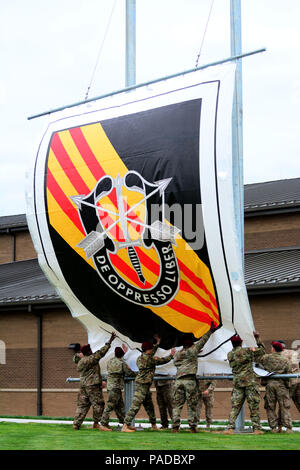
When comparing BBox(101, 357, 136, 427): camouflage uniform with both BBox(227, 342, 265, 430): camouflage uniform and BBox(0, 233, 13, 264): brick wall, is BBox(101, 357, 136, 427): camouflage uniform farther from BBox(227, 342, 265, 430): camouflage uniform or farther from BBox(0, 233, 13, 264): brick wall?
BBox(0, 233, 13, 264): brick wall

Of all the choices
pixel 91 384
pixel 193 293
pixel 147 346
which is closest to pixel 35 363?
pixel 91 384

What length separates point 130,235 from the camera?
1557 centimetres

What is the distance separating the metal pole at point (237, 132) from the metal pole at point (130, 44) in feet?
7.27

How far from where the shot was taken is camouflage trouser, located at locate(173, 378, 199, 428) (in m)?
15.5

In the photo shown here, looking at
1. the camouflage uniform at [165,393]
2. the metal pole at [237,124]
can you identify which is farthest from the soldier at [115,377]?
the metal pole at [237,124]

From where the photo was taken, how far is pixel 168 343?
1609cm

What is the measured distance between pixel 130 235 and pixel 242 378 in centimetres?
319

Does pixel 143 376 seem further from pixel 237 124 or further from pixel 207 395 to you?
pixel 237 124

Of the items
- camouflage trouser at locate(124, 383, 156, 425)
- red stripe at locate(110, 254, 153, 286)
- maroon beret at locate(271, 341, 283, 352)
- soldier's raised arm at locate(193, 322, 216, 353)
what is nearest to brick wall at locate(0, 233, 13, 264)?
camouflage trouser at locate(124, 383, 156, 425)

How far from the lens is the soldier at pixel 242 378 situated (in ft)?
49.2

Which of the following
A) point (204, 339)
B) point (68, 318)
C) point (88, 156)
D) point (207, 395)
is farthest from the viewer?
point (68, 318)
